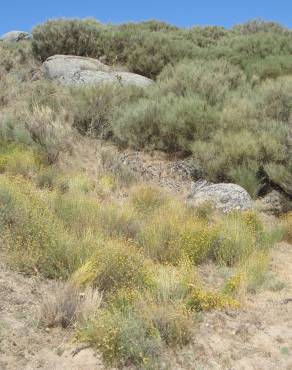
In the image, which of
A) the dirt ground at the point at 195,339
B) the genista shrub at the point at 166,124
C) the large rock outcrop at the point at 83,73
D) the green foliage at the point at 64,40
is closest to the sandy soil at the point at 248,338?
the dirt ground at the point at 195,339

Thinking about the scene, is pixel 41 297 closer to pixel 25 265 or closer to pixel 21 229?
pixel 25 265

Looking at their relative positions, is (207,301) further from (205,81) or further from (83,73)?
(83,73)

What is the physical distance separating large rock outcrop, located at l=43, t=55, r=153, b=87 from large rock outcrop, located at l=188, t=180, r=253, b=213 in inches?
228

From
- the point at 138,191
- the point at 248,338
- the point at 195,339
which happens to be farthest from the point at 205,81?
the point at 195,339

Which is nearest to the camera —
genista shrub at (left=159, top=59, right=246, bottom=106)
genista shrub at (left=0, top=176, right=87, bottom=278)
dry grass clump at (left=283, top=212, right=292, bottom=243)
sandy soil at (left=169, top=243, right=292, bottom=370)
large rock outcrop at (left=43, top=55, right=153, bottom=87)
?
sandy soil at (left=169, top=243, right=292, bottom=370)

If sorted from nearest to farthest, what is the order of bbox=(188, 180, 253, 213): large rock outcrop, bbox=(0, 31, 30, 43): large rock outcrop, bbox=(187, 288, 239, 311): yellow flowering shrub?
1. bbox=(187, 288, 239, 311): yellow flowering shrub
2. bbox=(188, 180, 253, 213): large rock outcrop
3. bbox=(0, 31, 30, 43): large rock outcrop

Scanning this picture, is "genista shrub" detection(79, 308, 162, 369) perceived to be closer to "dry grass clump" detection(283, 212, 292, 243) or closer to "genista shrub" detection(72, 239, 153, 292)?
"genista shrub" detection(72, 239, 153, 292)

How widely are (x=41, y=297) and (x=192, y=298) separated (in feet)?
4.77

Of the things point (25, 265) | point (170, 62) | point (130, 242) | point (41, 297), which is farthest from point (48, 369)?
point (170, 62)

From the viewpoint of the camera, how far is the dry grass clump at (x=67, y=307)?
4590mm

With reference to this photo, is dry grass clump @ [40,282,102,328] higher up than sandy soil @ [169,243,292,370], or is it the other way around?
dry grass clump @ [40,282,102,328]

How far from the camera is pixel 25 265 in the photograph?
534 cm

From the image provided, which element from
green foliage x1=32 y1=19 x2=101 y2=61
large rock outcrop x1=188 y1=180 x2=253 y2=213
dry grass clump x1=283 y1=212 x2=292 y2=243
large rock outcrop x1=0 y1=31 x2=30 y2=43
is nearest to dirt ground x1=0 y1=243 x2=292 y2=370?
dry grass clump x1=283 y1=212 x2=292 y2=243

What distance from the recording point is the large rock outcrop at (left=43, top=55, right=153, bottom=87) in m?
14.3
